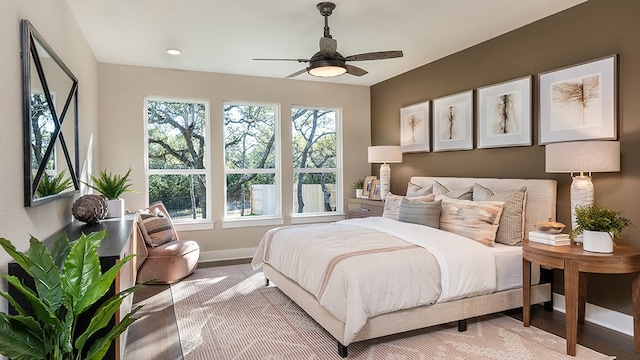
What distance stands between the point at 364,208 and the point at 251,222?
163 cm

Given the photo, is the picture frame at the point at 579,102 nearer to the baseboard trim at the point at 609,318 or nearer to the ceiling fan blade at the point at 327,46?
the baseboard trim at the point at 609,318

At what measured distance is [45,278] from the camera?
1.44 metres

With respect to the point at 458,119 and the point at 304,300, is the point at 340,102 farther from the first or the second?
the point at 304,300

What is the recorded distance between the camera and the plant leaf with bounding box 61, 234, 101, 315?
56.4 inches

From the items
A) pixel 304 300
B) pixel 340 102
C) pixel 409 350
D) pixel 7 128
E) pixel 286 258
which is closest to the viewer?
pixel 7 128

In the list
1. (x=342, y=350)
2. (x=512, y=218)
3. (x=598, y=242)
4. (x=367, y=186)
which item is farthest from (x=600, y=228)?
(x=367, y=186)

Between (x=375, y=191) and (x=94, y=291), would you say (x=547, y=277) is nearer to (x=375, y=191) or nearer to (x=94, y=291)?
(x=375, y=191)

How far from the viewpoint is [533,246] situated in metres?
2.86

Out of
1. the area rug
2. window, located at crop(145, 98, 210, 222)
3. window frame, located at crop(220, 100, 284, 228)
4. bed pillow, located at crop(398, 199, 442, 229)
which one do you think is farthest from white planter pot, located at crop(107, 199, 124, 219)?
bed pillow, located at crop(398, 199, 442, 229)

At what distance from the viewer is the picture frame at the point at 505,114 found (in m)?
3.72

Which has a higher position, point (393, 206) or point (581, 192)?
point (581, 192)

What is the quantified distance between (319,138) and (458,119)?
2272mm

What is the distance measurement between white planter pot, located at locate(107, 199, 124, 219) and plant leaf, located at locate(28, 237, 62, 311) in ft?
7.18

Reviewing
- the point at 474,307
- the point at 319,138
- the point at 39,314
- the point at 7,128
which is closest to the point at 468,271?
the point at 474,307
